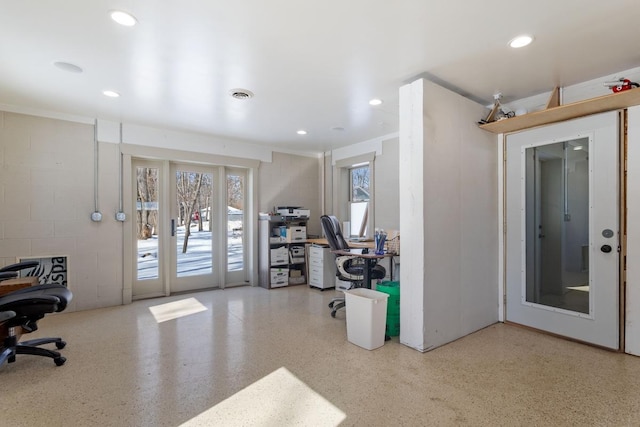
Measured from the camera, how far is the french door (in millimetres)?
4605

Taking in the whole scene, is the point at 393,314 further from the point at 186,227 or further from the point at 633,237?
the point at 186,227

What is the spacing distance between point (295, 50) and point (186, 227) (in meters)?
3.48

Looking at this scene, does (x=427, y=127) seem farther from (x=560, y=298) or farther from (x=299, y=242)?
(x=299, y=242)

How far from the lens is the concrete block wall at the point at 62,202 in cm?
362

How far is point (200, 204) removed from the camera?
506cm

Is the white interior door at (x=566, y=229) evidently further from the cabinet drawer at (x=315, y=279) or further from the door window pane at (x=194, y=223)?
the door window pane at (x=194, y=223)

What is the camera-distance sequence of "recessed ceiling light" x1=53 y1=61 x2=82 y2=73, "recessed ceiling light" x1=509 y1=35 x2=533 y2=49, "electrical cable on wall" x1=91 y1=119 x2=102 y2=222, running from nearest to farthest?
"recessed ceiling light" x1=509 y1=35 x2=533 y2=49 → "recessed ceiling light" x1=53 y1=61 x2=82 y2=73 → "electrical cable on wall" x1=91 y1=119 x2=102 y2=222

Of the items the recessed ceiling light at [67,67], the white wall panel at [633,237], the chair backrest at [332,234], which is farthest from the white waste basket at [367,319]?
the recessed ceiling light at [67,67]

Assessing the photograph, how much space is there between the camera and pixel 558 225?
3.12 meters

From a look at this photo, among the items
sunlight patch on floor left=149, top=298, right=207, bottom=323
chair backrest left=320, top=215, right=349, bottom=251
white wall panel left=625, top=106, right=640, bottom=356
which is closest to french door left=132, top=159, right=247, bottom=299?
sunlight patch on floor left=149, top=298, right=207, bottom=323

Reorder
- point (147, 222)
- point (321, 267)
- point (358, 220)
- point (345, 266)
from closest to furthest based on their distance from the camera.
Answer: point (345, 266) < point (147, 222) < point (321, 267) < point (358, 220)

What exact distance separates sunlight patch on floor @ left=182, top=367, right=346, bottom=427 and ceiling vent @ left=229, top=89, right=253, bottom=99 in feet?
8.55

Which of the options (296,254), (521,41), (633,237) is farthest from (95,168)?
(633,237)

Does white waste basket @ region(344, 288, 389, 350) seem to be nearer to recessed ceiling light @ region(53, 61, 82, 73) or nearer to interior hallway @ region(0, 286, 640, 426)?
interior hallway @ region(0, 286, 640, 426)
